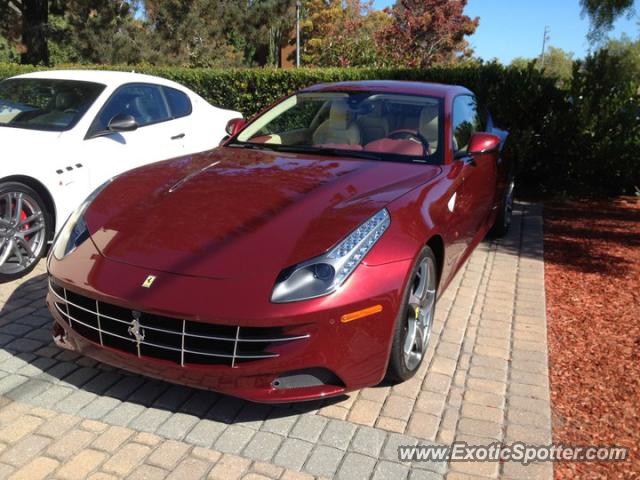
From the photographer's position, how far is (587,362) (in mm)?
3711

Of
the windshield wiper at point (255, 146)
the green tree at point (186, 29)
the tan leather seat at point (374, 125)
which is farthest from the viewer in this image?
the green tree at point (186, 29)

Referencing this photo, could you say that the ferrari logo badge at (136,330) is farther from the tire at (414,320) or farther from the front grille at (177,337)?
the tire at (414,320)

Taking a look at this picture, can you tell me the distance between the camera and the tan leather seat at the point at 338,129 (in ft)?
13.9

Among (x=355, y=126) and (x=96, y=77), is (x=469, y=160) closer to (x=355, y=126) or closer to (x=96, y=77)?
(x=355, y=126)

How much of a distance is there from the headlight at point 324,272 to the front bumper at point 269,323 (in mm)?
40

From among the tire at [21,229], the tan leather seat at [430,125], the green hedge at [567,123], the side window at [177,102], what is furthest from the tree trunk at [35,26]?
the tan leather seat at [430,125]

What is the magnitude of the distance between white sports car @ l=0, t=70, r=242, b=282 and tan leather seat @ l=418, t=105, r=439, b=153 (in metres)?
2.60

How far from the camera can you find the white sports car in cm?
454

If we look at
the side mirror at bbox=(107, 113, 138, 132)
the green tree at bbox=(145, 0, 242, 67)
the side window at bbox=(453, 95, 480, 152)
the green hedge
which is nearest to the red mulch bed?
the green hedge

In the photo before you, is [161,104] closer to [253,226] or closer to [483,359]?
[253,226]

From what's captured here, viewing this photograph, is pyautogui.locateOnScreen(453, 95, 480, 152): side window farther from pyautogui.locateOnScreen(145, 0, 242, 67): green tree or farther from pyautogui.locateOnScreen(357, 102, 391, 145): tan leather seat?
pyautogui.locateOnScreen(145, 0, 242, 67): green tree

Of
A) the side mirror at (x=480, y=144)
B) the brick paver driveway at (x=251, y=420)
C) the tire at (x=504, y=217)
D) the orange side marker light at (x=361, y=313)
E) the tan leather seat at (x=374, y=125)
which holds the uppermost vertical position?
the tan leather seat at (x=374, y=125)

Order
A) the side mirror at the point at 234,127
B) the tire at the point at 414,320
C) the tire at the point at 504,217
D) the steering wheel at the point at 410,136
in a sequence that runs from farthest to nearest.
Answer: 1. the tire at the point at 504,217
2. the side mirror at the point at 234,127
3. the steering wheel at the point at 410,136
4. the tire at the point at 414,320

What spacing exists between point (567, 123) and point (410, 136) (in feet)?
16.7
